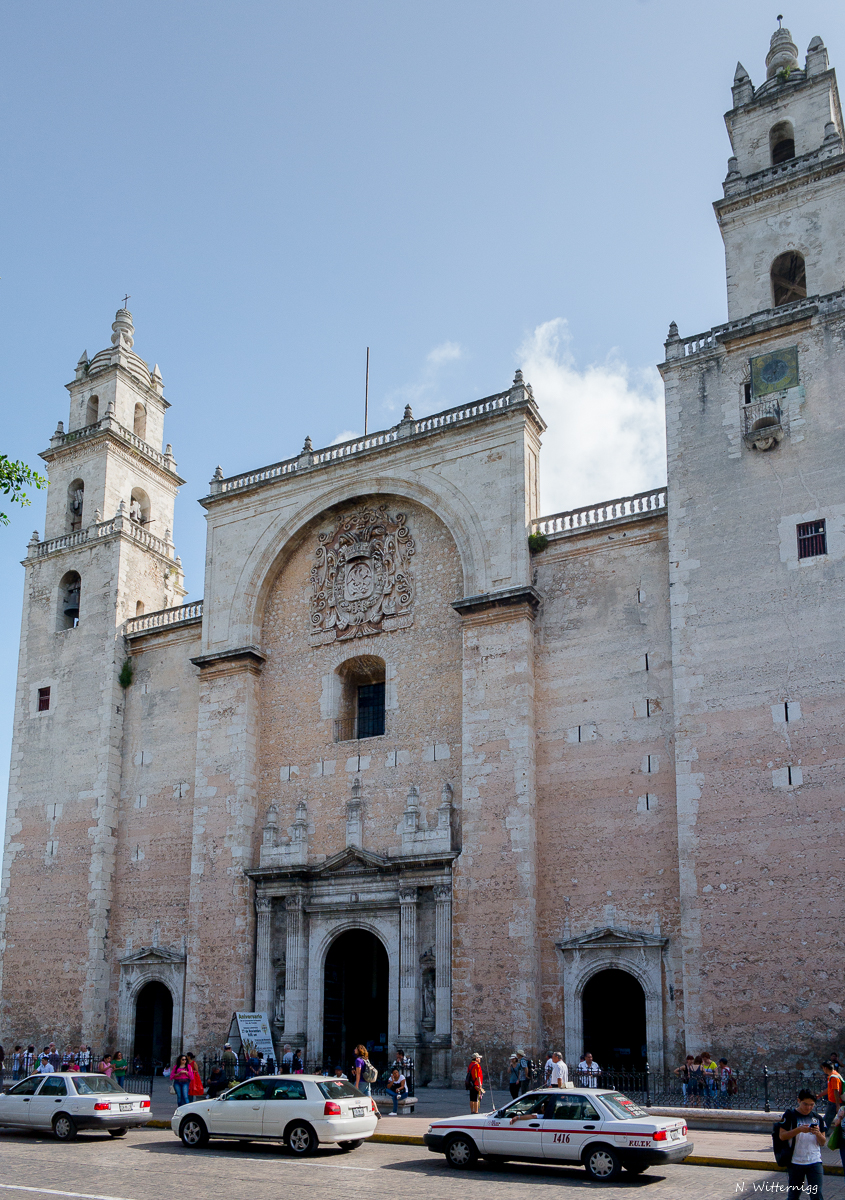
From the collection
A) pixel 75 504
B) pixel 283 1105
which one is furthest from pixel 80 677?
pixel 283 1105

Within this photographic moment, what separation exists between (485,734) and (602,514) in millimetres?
5937

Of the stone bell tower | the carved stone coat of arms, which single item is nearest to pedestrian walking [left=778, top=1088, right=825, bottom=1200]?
the carved stone coat of arms

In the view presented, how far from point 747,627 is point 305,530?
1301 centimetres

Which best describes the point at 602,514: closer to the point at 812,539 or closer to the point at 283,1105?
the point at 812,539

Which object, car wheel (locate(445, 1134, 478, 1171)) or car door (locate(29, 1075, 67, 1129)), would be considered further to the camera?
car door (locate(29, 1075, 67, 1129))

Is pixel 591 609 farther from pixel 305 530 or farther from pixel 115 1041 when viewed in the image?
pixel 115 1041

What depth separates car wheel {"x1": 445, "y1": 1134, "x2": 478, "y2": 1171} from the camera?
13594mm

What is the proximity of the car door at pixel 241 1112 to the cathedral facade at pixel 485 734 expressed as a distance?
8.74m

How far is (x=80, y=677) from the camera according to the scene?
32.6m

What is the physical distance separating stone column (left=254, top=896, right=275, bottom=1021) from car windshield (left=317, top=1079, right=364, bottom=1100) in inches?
442

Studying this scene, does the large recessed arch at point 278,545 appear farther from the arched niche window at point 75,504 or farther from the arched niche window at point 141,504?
the arched niche window at point 75,504

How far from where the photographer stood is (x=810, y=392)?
23.4 metres

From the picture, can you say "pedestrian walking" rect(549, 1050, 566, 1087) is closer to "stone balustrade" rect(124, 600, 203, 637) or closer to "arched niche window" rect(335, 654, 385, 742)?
"arched niche window" rect(335, 654, 385, 742)

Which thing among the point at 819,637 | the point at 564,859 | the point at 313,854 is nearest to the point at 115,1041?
the point at 313,854
